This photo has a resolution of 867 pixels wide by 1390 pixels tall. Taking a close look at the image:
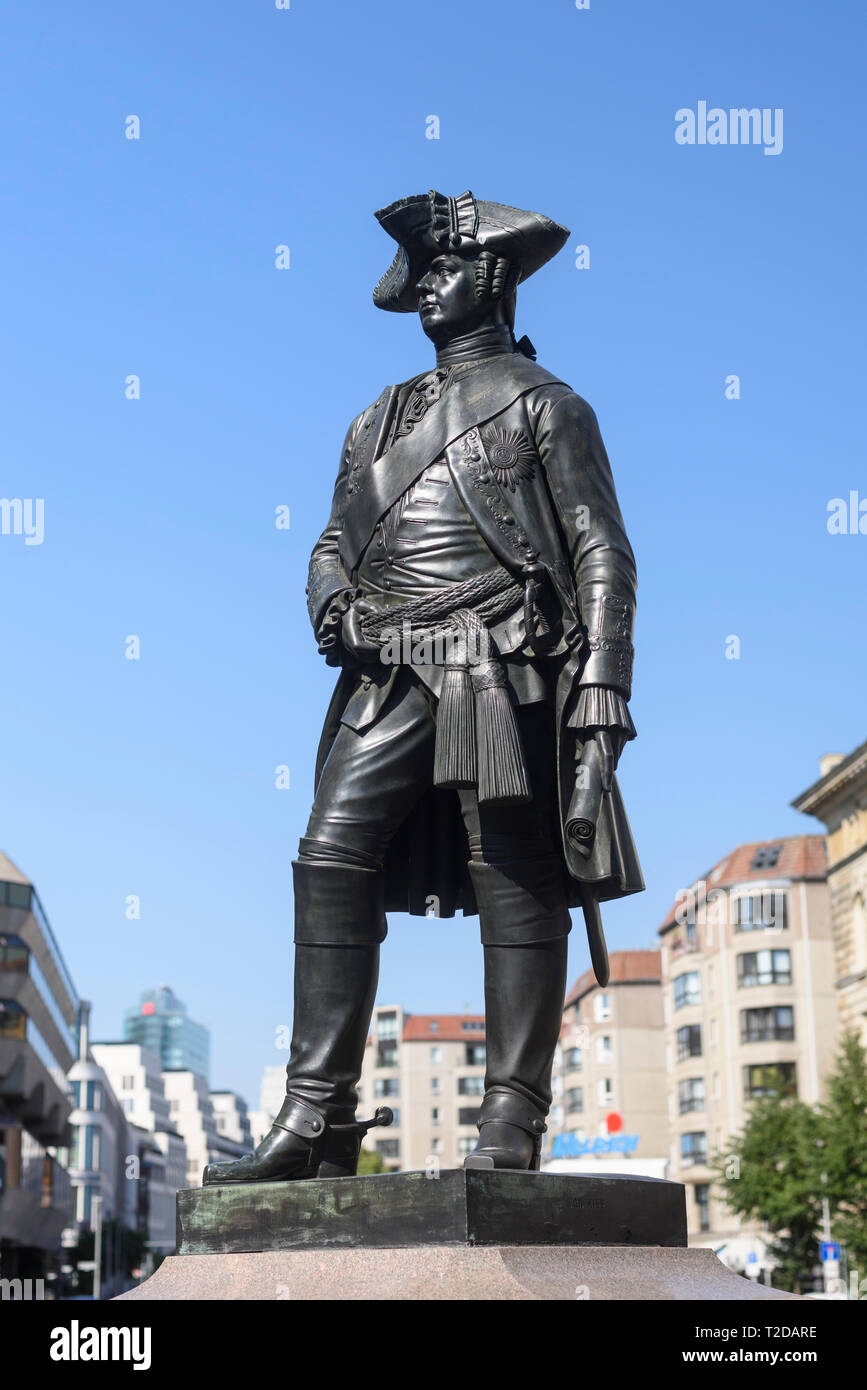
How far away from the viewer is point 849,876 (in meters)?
53.2

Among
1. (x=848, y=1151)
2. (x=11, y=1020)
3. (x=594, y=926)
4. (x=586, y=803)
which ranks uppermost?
(x=11, y=1020)

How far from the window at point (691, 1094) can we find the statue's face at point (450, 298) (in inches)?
3009

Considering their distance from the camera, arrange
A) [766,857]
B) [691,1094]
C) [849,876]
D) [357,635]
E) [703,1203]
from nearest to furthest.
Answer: [357,635] → [849,876] → [766,857] → [703,1203] → [691,1094]

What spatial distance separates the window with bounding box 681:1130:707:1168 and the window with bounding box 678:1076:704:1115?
1132 millimetres

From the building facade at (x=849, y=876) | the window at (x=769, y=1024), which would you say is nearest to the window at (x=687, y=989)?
the window at (x=769, y=1024)

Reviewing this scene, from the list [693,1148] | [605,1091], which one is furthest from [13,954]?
[605,1091]

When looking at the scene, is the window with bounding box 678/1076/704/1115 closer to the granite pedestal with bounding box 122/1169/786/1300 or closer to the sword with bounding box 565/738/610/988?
the sword with bounding box 565/738/610/988

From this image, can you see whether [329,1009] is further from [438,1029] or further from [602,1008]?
[438,1029]

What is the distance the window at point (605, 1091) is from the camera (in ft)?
310

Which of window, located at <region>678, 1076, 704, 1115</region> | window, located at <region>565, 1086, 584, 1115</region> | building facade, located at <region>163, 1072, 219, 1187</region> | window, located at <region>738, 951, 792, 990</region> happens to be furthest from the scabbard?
building facade, located at <region>163, 1072, 219, 1187</region>

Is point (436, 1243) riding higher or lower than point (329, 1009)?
lower

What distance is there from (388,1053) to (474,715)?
12262 centimetres

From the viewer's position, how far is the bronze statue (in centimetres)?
587
